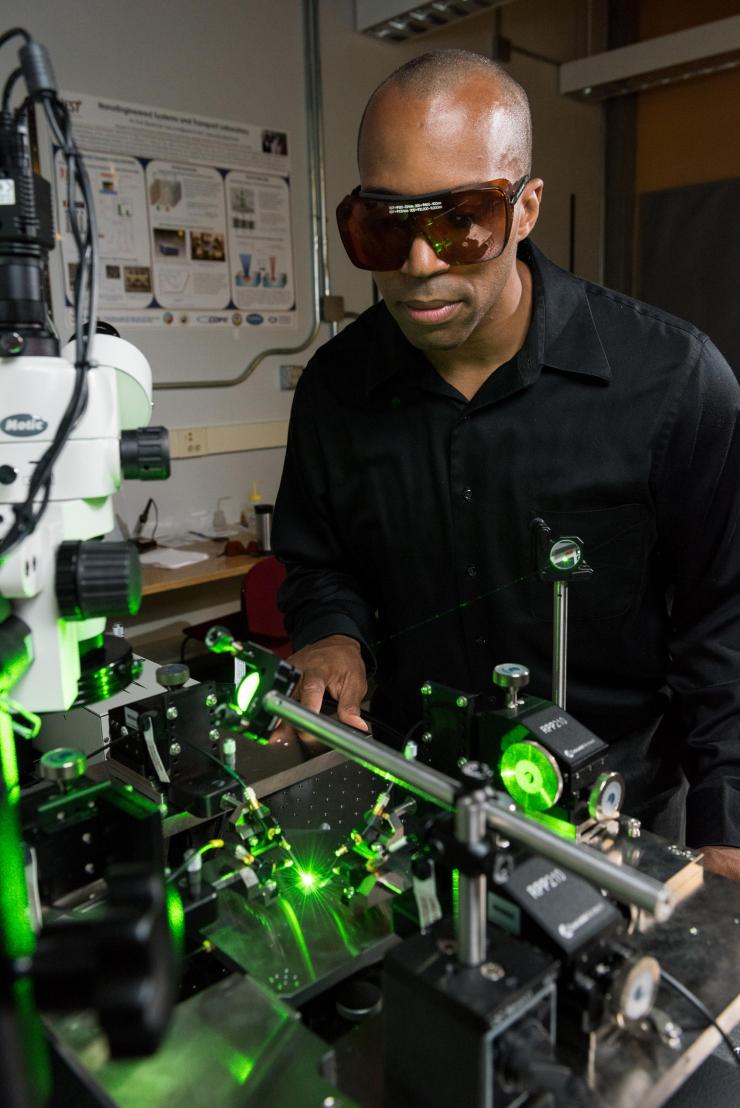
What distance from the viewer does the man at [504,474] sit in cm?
120

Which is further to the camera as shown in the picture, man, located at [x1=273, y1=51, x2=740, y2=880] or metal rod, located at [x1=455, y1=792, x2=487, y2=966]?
man, located at [x1=273, y1=51, x2=740, y2=880]

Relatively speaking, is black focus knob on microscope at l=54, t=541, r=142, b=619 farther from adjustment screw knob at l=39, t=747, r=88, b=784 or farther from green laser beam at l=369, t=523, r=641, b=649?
green laser beam at l=369, t=523, r=641, b=649

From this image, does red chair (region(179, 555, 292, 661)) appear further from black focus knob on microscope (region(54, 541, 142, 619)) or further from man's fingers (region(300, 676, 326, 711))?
black focus knob on microscope (region(54, 541, 142, 619))

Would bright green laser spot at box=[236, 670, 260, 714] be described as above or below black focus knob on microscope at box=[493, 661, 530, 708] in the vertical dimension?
above

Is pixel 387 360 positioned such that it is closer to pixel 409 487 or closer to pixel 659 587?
pixel 409 487

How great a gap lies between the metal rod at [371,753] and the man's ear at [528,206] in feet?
2.83

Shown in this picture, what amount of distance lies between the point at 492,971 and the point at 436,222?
0.89m

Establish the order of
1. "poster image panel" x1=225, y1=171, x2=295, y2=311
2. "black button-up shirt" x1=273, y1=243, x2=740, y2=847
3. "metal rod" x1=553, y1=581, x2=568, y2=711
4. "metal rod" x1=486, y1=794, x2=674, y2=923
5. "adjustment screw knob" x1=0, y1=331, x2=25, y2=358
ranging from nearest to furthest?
1. "metal rod" x1=486, y1=794, x2=674, y2=923
2. "adjustment screw knob" x1=0, y1=331, x2=25, y2=358
3. "metal rod" x1=553, y1=581, x2=568, y2=711
4. "black button-up shirt" x1=273, y1=243, x2=740, y2=847
5. "poster image panel" x1=225, y1=171, x2=295, y2=311

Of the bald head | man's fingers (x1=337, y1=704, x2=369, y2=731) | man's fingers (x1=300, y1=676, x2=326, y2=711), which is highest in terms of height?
the bald head

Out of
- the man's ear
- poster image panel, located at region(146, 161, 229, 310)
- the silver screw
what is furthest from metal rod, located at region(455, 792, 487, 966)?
poster image panel, located at region(146, 161, 229, 310)

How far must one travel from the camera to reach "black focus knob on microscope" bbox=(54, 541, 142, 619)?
2.30ft

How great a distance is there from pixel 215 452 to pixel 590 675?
250cm

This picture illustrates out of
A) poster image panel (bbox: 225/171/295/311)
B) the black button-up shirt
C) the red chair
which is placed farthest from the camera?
poster image panel (bbox: 225/171/295/311)

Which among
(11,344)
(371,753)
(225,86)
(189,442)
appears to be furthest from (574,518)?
(225,86)
